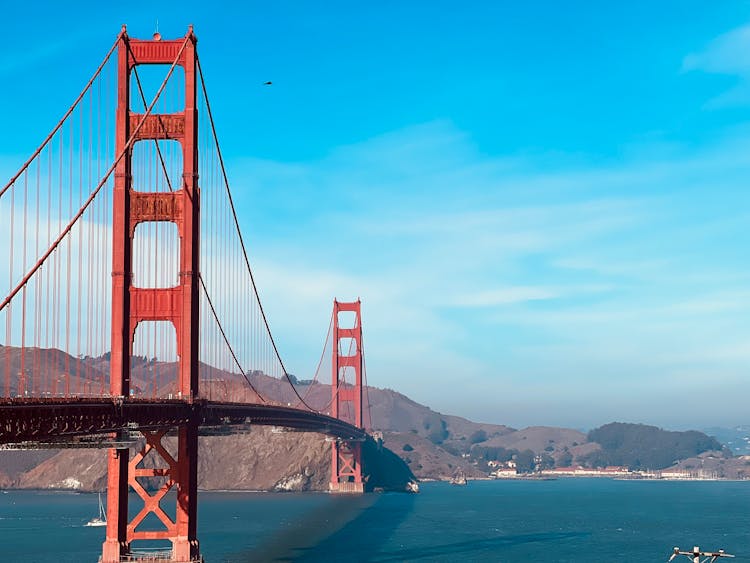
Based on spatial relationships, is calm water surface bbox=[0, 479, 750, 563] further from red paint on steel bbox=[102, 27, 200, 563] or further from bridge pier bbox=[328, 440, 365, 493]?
red paint on steel bbox=[102, 27, 200, 563]

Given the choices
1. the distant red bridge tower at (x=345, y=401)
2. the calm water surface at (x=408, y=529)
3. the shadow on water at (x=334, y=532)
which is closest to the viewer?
the shadow on water at (x=334, y=532)

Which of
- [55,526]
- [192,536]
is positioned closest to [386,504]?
[55,526]

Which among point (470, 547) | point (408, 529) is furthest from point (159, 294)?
point (408, 529)

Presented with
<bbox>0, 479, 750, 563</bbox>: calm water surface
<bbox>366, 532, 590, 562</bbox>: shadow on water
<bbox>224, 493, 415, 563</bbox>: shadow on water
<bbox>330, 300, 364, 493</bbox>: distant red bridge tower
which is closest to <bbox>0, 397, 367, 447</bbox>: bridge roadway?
<bbox>224, 493, 415, 563</bbox>: shadow on water

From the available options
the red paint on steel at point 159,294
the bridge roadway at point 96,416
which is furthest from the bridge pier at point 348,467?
the red paint on steel at point 159,294

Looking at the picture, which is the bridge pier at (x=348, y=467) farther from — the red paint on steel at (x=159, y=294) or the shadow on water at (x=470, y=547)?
the red paint on steel at (x=159, y=294)

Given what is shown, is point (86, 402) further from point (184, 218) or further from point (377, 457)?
point (377, 457)

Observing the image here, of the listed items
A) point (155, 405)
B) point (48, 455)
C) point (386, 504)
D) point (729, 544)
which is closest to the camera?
point (155, 405)
